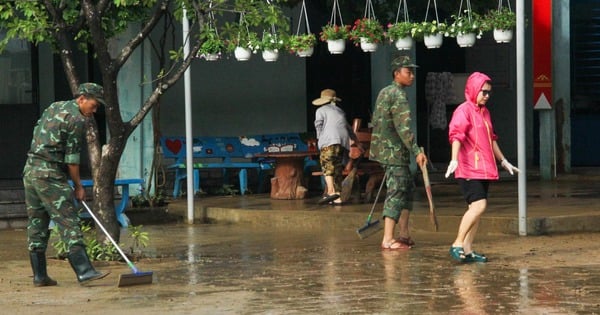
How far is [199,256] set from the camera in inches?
551

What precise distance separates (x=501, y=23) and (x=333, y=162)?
2.86 metres

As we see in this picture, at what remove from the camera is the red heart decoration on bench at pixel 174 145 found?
20.8 m

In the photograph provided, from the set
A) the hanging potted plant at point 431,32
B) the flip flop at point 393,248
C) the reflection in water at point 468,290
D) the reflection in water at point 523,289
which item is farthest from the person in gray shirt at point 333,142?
the reflection in water at point 523,289

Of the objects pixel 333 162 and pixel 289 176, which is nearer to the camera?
pixel 333 162

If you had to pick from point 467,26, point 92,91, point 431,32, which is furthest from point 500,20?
point 92,91

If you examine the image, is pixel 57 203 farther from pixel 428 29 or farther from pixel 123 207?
pixel 428 29

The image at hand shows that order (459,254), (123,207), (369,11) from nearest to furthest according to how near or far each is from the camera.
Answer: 1. (459,254)
2. (123,207)
3. (369,11)

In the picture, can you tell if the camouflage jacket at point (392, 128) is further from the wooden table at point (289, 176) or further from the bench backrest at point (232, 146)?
the bench backrest at point (232, 146)

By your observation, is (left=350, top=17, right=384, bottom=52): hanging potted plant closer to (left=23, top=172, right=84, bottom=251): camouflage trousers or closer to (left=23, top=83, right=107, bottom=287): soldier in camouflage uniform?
(left=23, top=83, right=107, bottom=287): soldier in camouflage uniform

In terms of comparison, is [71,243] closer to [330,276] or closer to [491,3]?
[330,276]

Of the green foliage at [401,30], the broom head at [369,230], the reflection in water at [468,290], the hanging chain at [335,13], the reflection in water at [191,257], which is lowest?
the reflection in water at [468,290]

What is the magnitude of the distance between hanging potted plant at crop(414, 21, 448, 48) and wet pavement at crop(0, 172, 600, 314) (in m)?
2.11

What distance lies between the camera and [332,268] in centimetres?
1265

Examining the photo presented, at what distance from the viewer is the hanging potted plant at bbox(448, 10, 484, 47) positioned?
18.0m
